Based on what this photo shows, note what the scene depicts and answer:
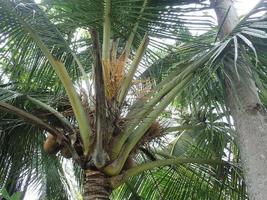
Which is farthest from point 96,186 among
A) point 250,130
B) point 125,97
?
point 250,130

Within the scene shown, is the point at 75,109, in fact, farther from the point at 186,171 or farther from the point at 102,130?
the point at 186,171

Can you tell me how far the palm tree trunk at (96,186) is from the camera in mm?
2518

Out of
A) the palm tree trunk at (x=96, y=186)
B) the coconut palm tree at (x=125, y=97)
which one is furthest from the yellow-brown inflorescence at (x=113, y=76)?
the palm tree trunk at (x=96, y=186)

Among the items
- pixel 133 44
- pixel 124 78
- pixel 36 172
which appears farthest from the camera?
pixel 36 172

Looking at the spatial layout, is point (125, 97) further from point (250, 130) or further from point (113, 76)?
point (250, 130)

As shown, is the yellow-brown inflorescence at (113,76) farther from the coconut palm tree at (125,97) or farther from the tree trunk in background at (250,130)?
the tree trunk in background at (250,130)

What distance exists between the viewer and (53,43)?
3.33m

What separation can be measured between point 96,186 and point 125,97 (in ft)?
2.13

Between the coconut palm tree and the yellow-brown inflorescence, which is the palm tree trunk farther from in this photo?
the yellow-brown inflorescence

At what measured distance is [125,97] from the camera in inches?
114

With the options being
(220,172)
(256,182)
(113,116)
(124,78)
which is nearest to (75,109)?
(113,116)

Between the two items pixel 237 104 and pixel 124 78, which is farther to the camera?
pixel 124 78

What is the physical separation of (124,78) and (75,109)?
44 centimetres

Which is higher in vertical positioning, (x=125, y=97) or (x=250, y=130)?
(x=125, y=97)
